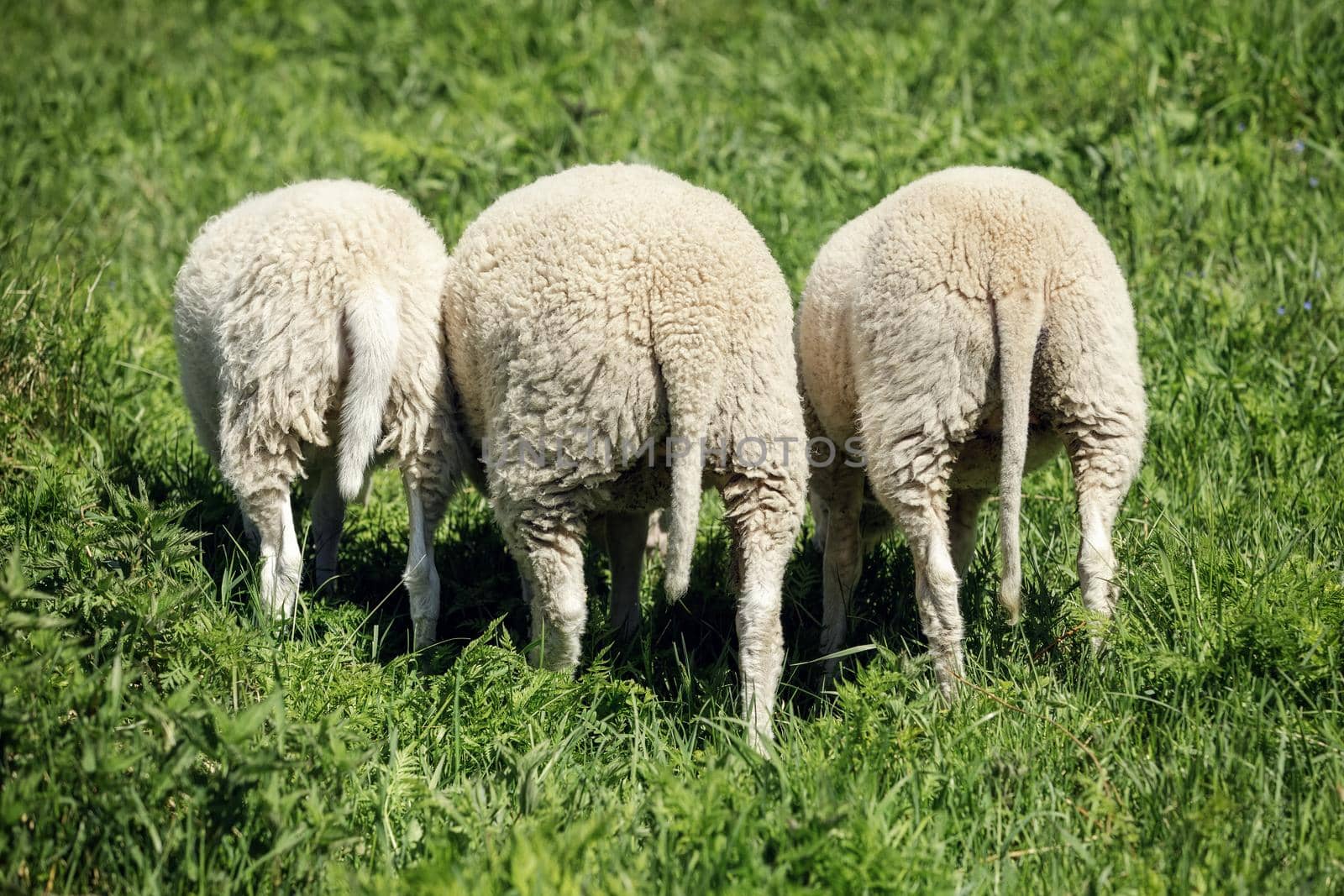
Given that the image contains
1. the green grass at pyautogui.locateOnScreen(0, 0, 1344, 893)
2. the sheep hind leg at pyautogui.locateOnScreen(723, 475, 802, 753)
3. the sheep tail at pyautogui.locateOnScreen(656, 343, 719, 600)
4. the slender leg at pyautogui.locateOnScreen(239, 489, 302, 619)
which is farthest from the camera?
the slender leg at pyautogui.locateOnScreen(239, 489, 302, 619)

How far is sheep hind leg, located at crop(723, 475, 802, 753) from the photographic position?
134 inches

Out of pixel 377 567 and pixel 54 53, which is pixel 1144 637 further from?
pixel 54 53

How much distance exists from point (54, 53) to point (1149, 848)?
8529 mm

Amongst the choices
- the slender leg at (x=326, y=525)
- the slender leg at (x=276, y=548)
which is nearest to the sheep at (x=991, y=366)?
the slender leg at (x=276, y=548)

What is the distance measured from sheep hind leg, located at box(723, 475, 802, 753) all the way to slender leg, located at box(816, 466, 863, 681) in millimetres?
799

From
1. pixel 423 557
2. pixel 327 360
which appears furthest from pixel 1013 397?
pixel 327 360

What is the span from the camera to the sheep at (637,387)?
3281 mm

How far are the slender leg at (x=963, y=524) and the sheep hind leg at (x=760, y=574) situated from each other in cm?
114

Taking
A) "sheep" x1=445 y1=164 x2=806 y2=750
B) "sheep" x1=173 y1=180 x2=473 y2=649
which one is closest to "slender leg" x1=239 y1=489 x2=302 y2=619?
"sheep" x1=173 y1=180 x2=473 y2=649

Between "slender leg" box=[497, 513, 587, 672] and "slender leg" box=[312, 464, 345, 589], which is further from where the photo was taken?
"slender leg" box=[312, 464, 345, 589]

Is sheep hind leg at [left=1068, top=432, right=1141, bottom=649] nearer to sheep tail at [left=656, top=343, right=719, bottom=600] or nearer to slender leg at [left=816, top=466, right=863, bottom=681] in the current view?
slender leg at [left=816, top=466, right=863, bottom=681]

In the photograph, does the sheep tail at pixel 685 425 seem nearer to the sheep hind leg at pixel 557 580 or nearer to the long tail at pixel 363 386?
the sheep hind leg at pixel 557 580

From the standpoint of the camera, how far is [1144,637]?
343 centimetres

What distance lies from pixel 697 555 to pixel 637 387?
1428 millimetres
